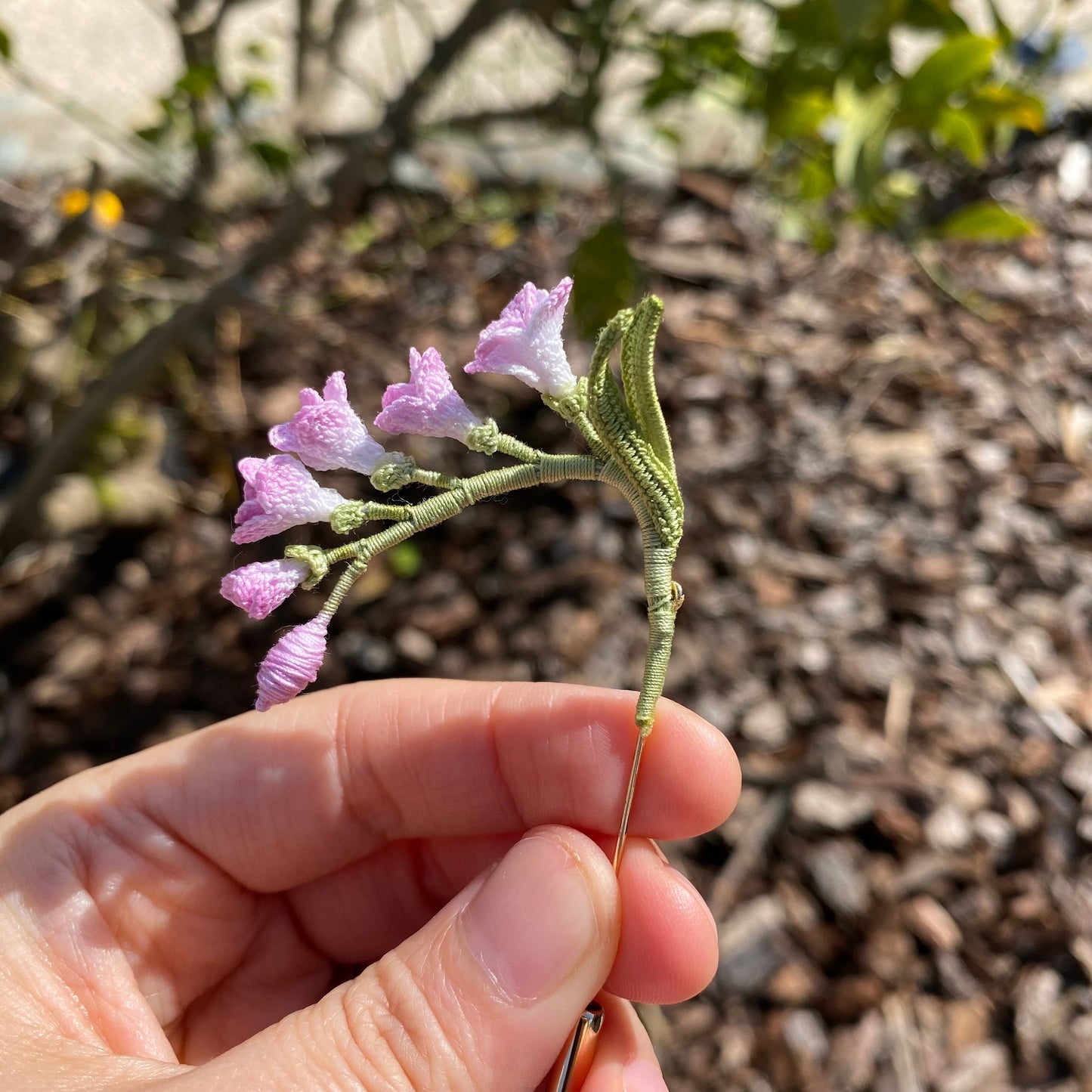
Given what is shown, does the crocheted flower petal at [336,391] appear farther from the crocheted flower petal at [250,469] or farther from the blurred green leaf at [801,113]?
the blurred green leaf at [801,113]

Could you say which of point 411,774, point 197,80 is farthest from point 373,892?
point 197,80

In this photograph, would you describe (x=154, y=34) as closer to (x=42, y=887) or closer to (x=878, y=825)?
(x=42, y=887)

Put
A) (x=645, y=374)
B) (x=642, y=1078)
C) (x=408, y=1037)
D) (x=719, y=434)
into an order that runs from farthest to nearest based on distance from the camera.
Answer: (x=719, y=434) < (x=642, y=1078) < (x=408, y=1037) < (x=645, y=374)

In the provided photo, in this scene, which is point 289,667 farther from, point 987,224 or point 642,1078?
point 987,224

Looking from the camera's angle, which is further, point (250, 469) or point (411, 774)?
point (411, 774)

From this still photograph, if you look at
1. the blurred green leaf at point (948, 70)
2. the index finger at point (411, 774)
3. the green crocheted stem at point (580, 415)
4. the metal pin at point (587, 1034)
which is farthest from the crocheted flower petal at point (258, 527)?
the blurred green leaf at point (948, 70)

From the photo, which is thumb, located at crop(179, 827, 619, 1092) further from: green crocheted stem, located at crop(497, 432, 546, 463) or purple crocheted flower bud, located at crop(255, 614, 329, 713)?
green crocheted stem, located at crop(497, 432, 546, 463)

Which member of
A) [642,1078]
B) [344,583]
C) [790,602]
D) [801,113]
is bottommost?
[790,602]
